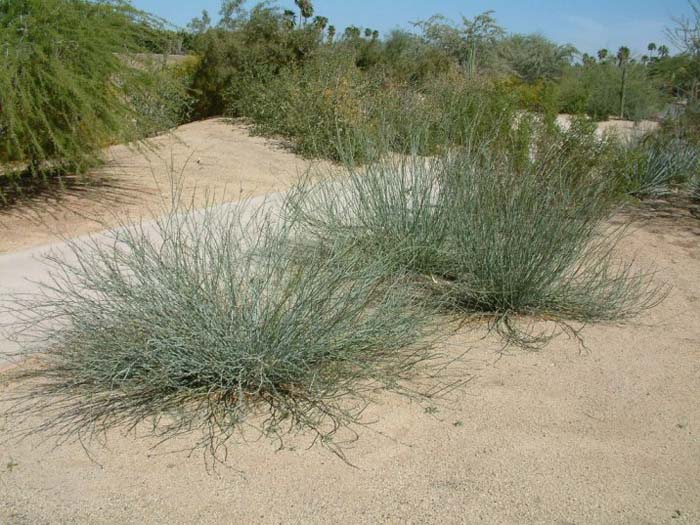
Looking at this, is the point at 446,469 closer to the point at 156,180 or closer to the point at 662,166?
the point at 156,180

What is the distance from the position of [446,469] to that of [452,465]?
54 mm

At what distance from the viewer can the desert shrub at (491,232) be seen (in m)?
6.33

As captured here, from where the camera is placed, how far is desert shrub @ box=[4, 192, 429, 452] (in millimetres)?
4625

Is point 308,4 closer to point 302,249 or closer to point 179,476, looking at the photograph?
point 302,249

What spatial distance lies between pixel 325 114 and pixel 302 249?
31.0 ft

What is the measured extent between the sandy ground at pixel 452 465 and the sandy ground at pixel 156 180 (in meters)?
3.02

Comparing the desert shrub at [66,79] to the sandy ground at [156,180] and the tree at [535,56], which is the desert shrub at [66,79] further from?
the tree at [535,56]

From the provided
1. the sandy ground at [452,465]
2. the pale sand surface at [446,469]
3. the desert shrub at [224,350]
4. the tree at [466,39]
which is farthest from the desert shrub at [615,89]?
the desert shrub at [224,350]

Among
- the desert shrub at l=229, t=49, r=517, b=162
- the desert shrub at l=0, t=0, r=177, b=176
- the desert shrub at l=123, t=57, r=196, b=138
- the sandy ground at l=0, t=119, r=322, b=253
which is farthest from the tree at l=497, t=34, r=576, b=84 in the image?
the desert shrub at l=0, t=0, r=177, b=176

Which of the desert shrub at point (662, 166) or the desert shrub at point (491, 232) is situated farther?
the desert shrub at point (662, 166)

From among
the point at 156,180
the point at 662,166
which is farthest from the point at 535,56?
the point at 156,180

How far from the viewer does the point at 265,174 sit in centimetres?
1375

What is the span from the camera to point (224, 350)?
458cm

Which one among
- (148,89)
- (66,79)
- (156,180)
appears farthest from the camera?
(156,180)
